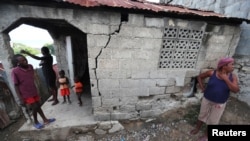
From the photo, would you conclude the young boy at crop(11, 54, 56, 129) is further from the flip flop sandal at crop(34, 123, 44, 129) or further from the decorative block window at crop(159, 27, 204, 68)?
the decorative block window at crop(159, 27, 204, 68)

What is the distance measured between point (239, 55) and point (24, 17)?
5186mm

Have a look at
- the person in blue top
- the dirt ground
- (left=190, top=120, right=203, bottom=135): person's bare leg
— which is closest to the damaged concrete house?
the dirt ground

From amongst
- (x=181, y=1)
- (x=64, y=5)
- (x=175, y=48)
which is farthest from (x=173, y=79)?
(x=181, y=1)

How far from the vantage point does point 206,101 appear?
2975mm

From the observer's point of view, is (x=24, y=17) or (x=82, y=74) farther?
(x=82, y=74)

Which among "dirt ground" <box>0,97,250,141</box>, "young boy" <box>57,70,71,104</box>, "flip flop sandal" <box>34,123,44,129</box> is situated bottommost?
"dirt ground" <box>0,97,250,141</box>

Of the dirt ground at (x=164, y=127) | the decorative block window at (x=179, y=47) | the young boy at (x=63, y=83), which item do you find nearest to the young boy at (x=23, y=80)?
the dirt ground at (x=164, y=127)

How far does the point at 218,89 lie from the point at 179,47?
4.11 ft

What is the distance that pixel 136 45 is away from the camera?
3160 mm

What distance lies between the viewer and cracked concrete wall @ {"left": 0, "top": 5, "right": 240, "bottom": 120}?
2.82m

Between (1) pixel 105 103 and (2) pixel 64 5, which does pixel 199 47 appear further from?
(2) pixel 64 5

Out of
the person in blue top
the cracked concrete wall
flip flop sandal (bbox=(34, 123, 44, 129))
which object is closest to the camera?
the person in blue top

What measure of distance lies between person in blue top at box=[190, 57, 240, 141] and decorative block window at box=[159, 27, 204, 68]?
2.18ft

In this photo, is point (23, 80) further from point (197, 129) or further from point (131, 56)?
point (197, 129)
